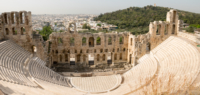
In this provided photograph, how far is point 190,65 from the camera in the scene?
16.2 meters

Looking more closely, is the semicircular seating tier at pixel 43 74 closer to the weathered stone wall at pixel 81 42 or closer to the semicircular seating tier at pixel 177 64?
the weathered stone wall at pixel 81 42

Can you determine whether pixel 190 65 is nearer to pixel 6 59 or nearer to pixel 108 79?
pixel 108 79

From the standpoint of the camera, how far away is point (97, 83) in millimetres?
20344

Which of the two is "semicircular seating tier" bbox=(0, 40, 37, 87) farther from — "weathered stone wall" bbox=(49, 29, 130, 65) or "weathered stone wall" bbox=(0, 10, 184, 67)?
"weathered stone wall" bbox=(49, 29, 130, 65)

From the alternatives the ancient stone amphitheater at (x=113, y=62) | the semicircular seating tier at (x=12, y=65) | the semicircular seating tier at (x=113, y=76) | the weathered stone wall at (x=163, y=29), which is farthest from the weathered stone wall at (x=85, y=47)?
the semicircular seating tier at (x=12, y=65)

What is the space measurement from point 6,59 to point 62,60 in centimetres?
1225

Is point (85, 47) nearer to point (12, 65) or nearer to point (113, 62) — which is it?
point (113, 62)

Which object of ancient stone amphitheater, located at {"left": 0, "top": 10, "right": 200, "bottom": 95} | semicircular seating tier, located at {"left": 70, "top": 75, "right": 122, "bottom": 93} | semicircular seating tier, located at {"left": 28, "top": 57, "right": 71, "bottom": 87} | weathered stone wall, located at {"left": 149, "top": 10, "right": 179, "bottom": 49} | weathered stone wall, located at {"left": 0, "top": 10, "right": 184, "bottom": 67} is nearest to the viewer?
ancient stone amphitheater, located at {"left": 0, "top": 10, "right": 200, "bottom": 95}

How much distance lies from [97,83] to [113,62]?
32.2ft

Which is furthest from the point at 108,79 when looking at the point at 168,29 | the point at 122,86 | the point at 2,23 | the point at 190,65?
the point at 2,23

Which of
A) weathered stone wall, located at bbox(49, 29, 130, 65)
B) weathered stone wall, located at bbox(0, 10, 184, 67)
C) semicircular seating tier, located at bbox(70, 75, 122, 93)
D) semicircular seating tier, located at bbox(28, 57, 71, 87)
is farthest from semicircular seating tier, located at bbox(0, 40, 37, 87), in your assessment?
weathered stone wall, located at bbox(49, 29, 130, 65)

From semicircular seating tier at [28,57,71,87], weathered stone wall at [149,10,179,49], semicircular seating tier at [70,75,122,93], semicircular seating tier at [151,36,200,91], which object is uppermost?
weathered stone wall at [149,10,179,49]

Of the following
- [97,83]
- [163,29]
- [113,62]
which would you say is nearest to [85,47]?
[113,62]

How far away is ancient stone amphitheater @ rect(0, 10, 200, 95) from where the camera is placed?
1341cm
